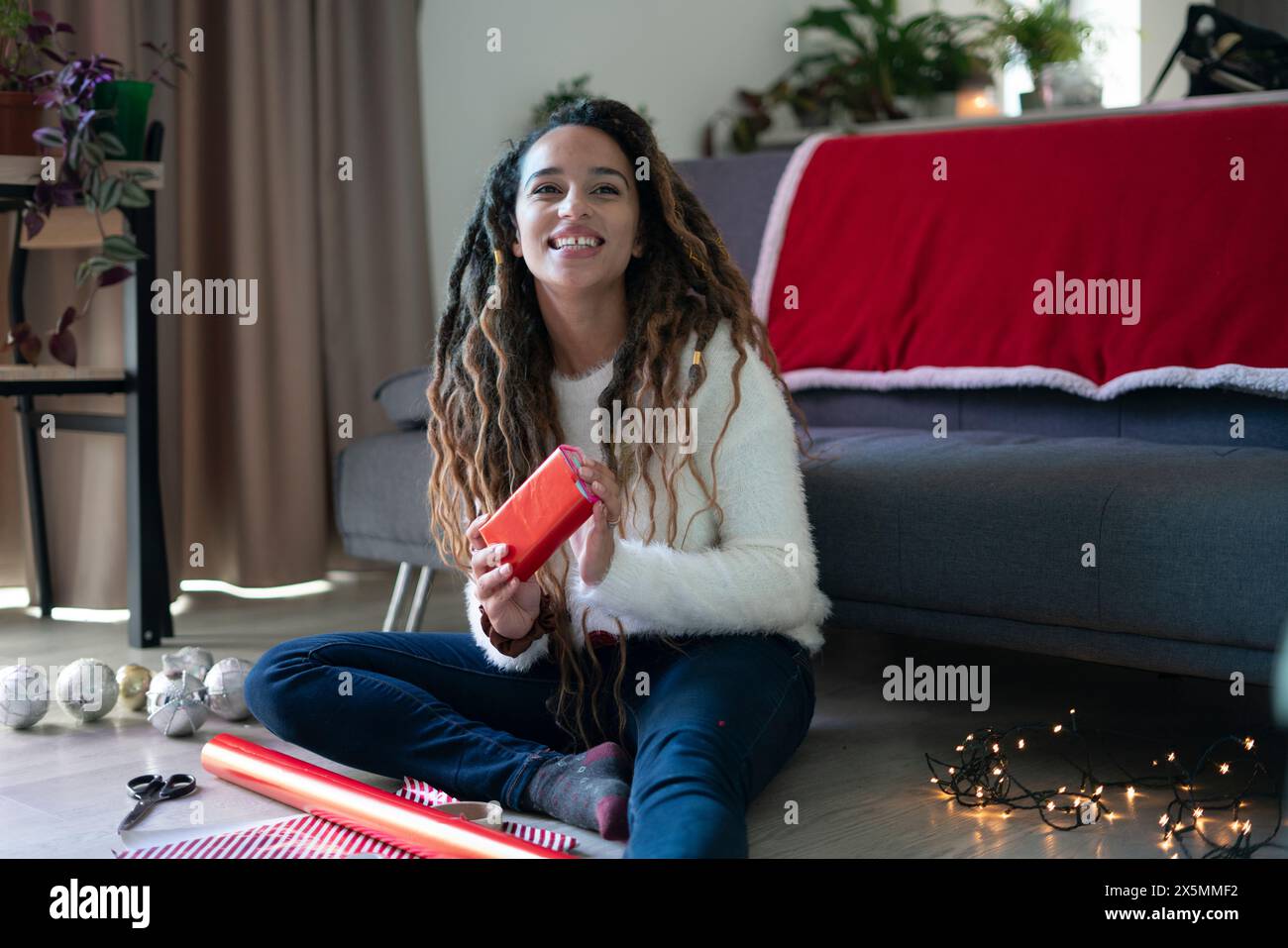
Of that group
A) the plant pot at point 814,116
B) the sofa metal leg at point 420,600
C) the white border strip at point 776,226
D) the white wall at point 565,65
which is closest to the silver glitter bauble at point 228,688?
the sofa metal leg at point 420,600

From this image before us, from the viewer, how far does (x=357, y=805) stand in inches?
53.1

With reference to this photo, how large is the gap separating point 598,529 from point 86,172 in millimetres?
1251

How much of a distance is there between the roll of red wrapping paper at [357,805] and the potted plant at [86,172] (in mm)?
933

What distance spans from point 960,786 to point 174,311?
1865 mm

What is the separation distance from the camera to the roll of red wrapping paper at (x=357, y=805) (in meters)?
1.21

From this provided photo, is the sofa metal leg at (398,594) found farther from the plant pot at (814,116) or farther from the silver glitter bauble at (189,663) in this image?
the plant pot at (814,116)

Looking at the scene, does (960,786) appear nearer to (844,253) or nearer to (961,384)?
(961,384)

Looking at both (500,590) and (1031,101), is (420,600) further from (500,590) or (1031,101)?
(1031,101)

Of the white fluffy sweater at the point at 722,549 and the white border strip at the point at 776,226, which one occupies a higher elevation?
the white border strip at the point at 776,226

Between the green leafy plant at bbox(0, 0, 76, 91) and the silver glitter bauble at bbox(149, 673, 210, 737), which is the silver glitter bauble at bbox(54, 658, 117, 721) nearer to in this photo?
the silver glitter bauble at bbox(149, 673, 210, 737)

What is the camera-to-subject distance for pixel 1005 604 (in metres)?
1.57

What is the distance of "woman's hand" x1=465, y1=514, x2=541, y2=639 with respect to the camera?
1361 millimetres

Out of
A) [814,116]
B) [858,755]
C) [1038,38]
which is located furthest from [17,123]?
[1038,38]

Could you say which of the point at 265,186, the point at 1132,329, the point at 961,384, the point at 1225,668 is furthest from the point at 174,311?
the point at 1225,668
